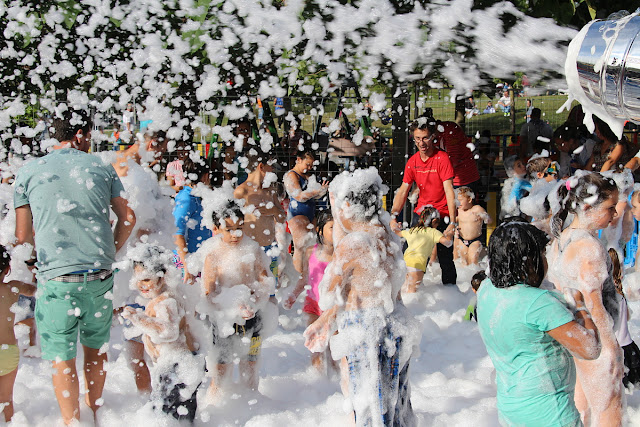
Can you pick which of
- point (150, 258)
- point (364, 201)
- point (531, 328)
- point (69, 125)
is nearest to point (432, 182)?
point (364, 201)

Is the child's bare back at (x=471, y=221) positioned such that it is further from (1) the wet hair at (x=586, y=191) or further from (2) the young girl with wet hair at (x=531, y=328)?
(2) the young girl with wet hair at (x=531, y=328)

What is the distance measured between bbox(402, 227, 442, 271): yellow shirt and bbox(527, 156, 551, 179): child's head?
1.18 m

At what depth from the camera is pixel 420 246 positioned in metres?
5.91

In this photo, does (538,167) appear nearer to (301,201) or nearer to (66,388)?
(301,201)

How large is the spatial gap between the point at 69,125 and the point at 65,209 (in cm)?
47

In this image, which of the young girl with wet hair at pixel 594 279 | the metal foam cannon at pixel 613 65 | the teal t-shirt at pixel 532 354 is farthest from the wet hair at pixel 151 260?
the metal foam cannon at pixel 613 65

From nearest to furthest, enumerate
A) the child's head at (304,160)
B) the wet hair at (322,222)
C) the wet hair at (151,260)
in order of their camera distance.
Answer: the wet hair at (151,260), the wet hair at (322,222), the child's head at (304,160)

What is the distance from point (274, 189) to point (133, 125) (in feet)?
7.32

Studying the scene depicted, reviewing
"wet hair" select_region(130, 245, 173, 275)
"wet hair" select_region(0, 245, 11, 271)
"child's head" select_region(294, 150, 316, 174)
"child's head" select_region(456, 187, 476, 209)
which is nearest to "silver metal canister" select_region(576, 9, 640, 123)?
"wet hair" select_region(130, 245, 173, 275)

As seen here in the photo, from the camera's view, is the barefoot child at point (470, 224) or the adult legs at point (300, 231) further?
the barefoot child at point (470, 224)

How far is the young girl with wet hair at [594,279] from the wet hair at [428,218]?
2.97 meters

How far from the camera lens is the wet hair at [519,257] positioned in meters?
2.35

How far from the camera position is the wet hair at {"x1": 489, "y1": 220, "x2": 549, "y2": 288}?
2.35 metres

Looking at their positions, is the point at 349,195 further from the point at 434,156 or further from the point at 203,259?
the point at 434,156
